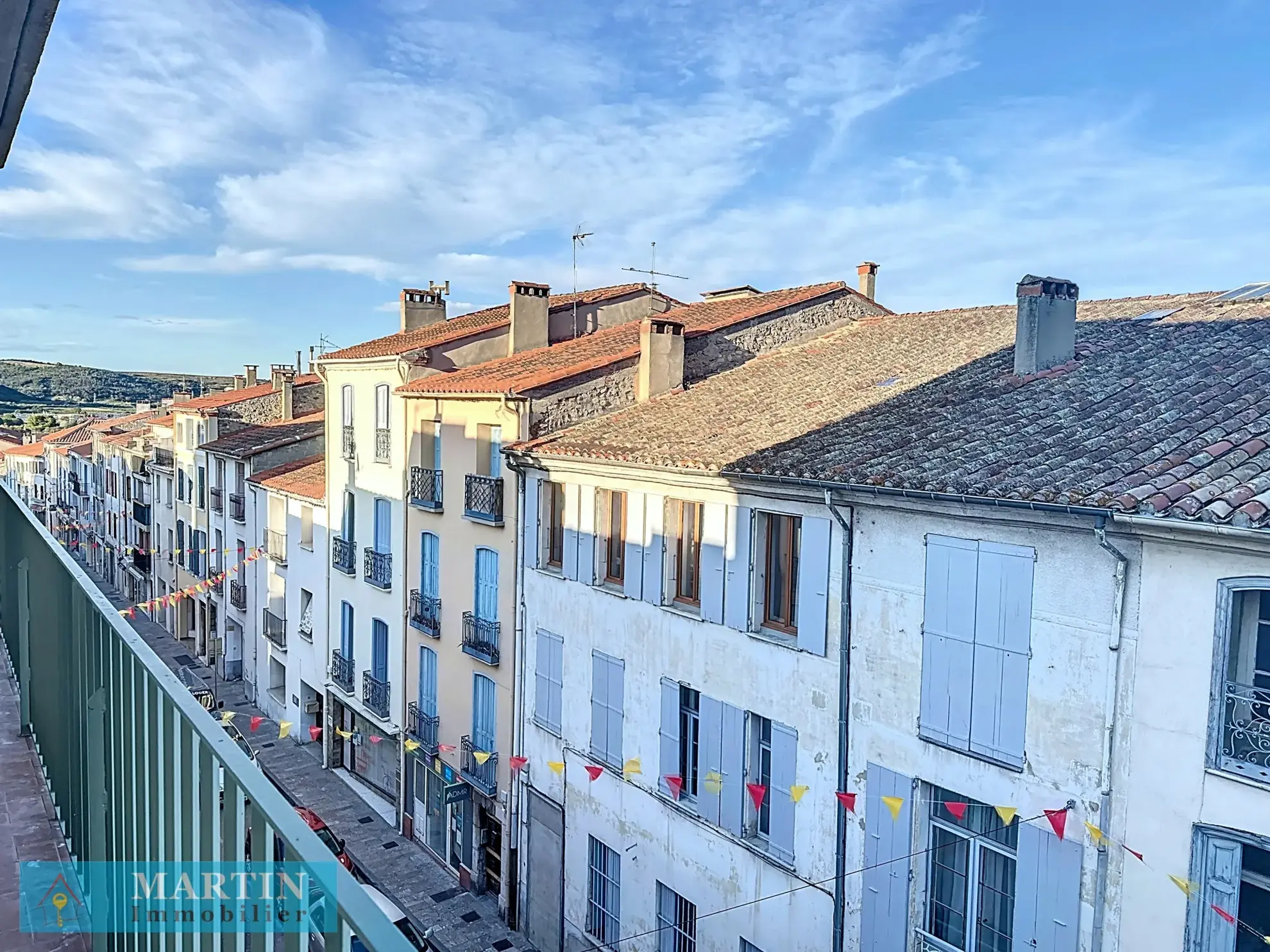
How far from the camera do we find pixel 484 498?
17344 mm

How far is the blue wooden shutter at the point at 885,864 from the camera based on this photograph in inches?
408

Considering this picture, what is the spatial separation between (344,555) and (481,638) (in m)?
7.35

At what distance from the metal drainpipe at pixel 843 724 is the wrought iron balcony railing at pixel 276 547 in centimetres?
2046

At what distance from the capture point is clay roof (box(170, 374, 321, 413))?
34.2 m

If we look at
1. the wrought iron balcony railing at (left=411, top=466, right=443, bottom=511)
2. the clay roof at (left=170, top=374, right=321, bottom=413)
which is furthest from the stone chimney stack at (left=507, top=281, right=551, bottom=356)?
the clay roof at (left=170, top=374, right=321, bottom=413)

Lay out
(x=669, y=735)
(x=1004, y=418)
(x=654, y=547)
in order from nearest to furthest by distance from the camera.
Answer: (x=1004, y=418) < (x=669, y=735) < (x=654, y=547)

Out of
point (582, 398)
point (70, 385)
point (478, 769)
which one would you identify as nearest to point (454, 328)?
point (582, 398)

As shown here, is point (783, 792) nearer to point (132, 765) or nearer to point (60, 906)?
point (60, 906)

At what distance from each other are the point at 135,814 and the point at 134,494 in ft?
158

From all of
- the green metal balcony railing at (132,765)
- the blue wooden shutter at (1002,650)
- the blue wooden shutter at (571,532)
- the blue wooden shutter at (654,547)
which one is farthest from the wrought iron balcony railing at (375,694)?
the green metal balcony railing at (132,765)

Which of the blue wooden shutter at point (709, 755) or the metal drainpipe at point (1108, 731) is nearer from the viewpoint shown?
the metal drainpipe at point (1108, 731)

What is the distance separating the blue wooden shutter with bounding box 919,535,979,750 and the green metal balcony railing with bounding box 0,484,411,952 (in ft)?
27.9

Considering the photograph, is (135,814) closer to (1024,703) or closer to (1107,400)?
(1024,703)

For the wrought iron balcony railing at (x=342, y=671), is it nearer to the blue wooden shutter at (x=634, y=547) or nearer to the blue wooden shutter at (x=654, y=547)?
the blue wooden shutter at (x=634, y=547)
